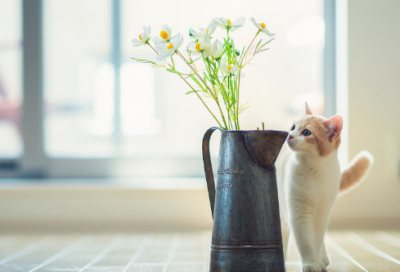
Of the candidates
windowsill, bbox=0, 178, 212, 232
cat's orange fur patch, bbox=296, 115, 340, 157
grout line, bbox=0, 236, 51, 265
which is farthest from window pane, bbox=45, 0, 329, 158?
cat's orange fur patch, bbox=296, 115, 340, 157

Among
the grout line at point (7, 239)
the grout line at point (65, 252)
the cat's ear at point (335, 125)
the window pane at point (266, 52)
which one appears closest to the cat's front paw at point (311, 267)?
the cat's ear at point (335, 125)

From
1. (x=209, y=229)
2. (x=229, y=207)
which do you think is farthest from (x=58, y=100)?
(x=229, y=207)

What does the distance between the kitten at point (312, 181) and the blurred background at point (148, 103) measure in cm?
62

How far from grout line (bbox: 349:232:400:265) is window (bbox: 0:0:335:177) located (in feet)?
2.05

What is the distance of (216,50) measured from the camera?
2.52ft

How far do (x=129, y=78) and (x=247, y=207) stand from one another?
58.2 inches

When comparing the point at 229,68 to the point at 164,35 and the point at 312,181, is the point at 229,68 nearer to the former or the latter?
the point at 164,35

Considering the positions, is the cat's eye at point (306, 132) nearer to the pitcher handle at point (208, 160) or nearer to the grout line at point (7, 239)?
the pitcher handle at point (208, 160)

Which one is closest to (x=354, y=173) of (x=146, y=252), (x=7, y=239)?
(x=146, y=252)

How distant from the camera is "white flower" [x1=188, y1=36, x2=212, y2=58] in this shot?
0.75 meters

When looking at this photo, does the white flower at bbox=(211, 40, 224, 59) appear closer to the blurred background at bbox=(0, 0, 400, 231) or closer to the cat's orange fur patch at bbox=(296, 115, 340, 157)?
the cat's orange fur patch at bbox=(296, 115, 340, 157)

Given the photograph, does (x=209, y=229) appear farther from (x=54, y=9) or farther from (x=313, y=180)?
(x=54, y=9)

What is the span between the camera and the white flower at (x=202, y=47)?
75cm

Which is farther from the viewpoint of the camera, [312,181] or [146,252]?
[146,252]
